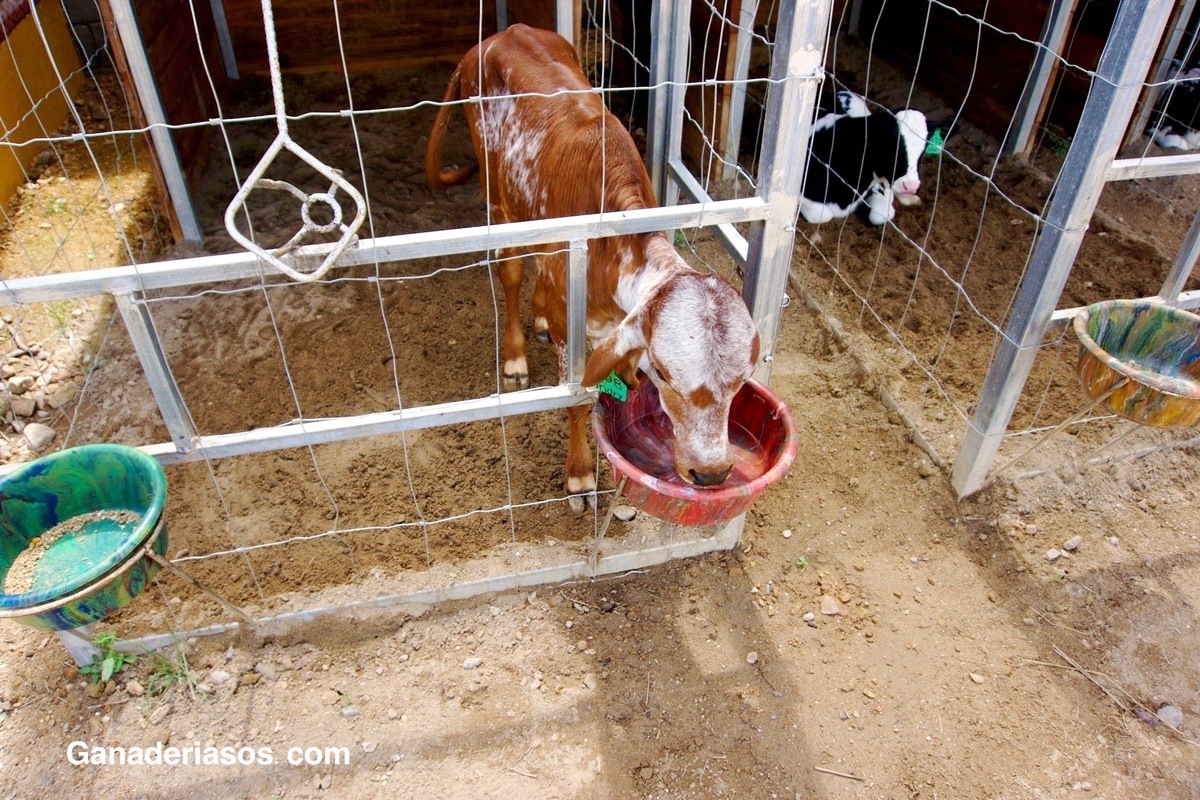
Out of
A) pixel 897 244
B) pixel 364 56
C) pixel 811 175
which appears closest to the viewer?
pixel 897 244

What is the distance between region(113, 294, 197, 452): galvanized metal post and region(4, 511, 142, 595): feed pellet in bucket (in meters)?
0.35

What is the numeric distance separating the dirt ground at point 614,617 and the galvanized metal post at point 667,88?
118cm

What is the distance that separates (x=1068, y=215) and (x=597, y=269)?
1.64 meters

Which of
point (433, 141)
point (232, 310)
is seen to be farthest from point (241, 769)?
point (433, 141)

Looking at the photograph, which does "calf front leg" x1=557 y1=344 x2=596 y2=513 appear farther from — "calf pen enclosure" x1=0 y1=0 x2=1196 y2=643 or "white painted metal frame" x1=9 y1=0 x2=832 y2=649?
"white painted metal frame" x1=9 y1=0 x2=832 y2=649

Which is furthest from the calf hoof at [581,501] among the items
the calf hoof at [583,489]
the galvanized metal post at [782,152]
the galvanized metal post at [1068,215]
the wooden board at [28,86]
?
the wooden board at [28,86]

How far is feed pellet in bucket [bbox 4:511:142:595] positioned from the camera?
2467 millimetres

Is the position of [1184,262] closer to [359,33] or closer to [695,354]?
[695,354]

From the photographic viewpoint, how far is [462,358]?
423 cm

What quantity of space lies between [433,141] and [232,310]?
4.60 ft

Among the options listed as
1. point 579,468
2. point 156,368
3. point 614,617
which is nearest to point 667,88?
point 579,468

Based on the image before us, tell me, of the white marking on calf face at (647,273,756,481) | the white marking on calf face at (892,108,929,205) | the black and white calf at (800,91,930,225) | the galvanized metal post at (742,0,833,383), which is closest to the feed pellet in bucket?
the white marking on calf face at (647,273,756,481)

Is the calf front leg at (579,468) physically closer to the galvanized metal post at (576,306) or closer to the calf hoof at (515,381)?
the galvanized metal post at (576,306)

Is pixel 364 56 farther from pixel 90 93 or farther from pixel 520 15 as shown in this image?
pixel 90 93
